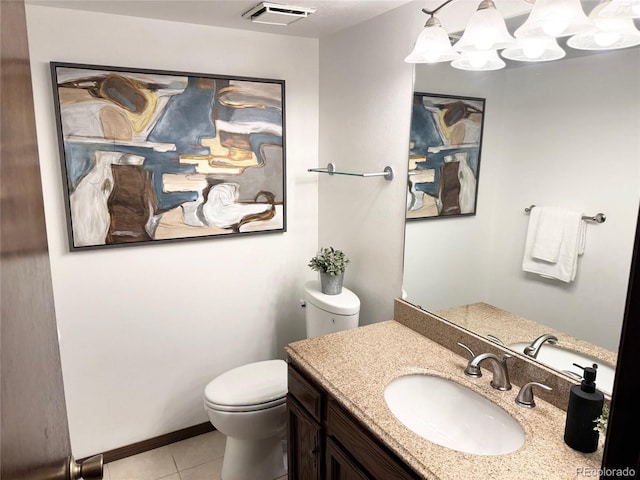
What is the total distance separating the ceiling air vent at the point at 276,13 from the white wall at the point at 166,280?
0.30 m

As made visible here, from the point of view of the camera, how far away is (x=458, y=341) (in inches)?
65.4

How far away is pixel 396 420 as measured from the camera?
1.24 m

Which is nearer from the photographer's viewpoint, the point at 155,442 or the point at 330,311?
the point at 330,311

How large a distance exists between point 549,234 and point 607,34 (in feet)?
1.91

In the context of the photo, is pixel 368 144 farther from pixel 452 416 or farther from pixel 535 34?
pixel 452 416

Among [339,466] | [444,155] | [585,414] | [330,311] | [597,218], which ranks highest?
[444,155]

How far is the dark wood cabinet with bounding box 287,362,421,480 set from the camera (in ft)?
4.00

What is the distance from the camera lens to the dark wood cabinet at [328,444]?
1.22 m

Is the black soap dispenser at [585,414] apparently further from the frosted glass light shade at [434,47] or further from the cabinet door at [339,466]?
the frosted glass light shade at [434,47]

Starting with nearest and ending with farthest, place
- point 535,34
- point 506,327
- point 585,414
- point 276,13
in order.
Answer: point 585,414, point 535,34, point 506,327, point 276,13

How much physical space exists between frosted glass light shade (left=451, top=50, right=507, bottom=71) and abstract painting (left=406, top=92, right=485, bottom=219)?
11 cm

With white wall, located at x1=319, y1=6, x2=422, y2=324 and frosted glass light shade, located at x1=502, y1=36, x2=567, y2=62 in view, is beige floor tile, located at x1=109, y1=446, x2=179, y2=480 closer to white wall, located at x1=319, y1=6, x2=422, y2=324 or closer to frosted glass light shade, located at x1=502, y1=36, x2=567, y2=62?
white wall, located at x1=319, y1=6, x2=422, y2=324

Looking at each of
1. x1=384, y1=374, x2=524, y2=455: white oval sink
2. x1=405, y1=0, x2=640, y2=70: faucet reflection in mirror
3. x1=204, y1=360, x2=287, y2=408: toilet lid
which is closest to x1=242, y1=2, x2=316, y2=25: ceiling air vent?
x1=405, y1=0, x2=640, y2=70: faucet reflection in mirror

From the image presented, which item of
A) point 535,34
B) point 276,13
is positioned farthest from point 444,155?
point 276,13
